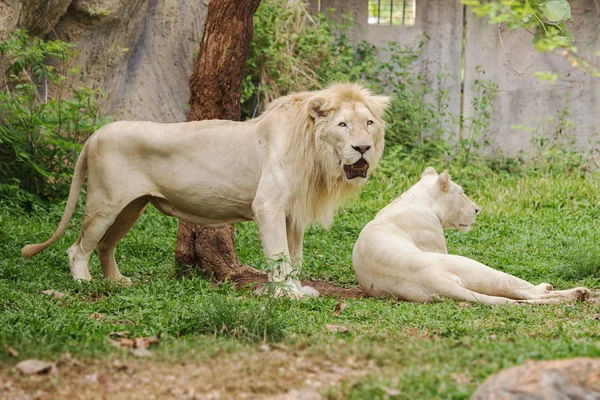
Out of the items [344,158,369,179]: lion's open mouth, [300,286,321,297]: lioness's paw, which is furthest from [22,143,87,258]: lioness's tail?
[344,158,369,179]: lion's open mouth

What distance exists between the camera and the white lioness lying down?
20.6 feet

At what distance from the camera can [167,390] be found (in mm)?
3898

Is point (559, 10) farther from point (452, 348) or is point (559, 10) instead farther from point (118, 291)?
point (118, 291)

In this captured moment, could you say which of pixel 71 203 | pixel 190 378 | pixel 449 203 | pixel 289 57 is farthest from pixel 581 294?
pixel 289 57

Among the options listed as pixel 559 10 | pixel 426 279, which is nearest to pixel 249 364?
pixel 426 279

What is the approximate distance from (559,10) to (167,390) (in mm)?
3337

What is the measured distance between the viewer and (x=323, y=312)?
581 centimetres

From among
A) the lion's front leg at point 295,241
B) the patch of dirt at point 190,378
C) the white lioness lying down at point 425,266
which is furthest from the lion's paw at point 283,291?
the patch of dirt at point 190,378

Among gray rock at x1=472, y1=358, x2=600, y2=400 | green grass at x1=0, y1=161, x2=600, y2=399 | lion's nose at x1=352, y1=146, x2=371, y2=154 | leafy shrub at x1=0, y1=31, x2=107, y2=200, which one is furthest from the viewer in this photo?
leafy shrub at x1=0, y1=31, x2=107, y2=200

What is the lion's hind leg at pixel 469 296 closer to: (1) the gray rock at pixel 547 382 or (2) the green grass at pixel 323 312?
(2) the green grass at pixel 323 312

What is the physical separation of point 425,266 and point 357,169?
918 millimetres

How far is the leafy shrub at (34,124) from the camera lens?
31.2 ft

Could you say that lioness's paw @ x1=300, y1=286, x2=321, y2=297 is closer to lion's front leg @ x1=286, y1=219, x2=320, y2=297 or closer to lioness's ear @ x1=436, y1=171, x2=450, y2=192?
lion's front leg @ x1=286, y1=219, x2=320, y2=297

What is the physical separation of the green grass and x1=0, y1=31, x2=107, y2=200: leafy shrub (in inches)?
17.8
